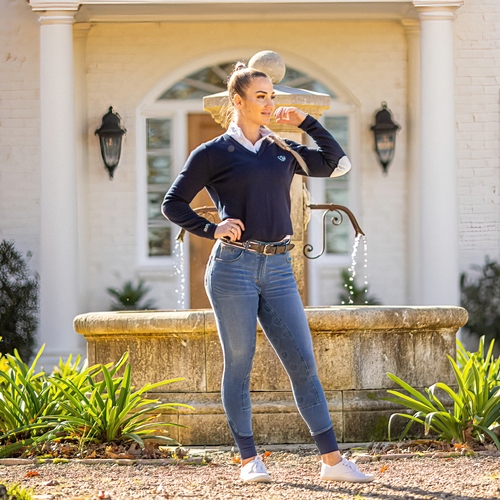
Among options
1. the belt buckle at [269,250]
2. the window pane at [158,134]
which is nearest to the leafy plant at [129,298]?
the window pane at [158,134]

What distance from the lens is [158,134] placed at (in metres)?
8.42

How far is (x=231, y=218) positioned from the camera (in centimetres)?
277

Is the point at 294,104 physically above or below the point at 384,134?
below

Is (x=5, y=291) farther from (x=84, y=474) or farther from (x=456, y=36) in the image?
(x=456, y=36)

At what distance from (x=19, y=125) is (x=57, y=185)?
4.36ft

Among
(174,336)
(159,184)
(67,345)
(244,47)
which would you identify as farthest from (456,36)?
(174,336)

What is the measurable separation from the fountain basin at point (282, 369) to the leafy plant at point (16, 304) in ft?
12.3

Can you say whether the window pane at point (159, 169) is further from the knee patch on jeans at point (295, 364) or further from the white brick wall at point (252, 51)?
the knee patch on jeans at point (295, 364)

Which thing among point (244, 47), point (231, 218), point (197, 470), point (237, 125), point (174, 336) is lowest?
point (197, 470)

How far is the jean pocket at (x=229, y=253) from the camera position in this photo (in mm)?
2758

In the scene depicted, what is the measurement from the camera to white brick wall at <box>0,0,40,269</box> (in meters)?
8.06

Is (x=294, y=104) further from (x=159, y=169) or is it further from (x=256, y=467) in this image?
(x=159, y=169)

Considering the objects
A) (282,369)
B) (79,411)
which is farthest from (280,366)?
(79,411)

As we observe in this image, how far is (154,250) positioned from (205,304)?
0.82 metres
